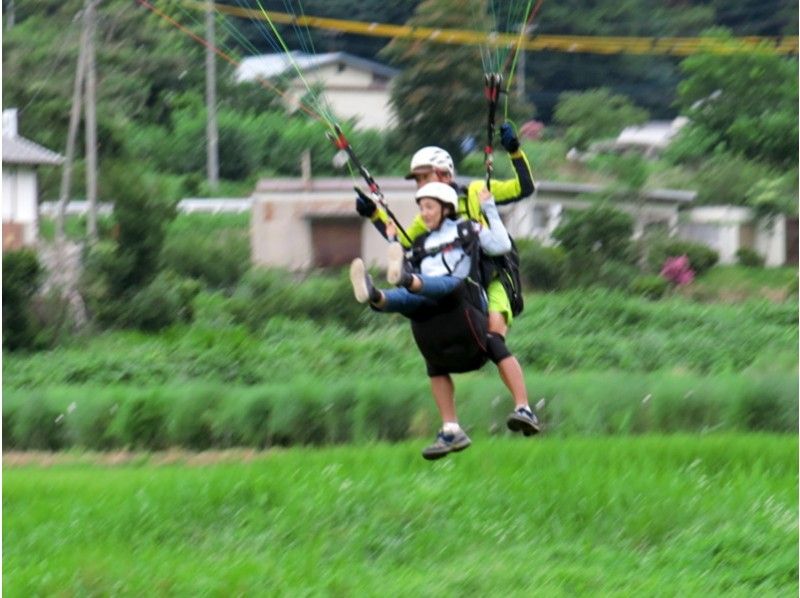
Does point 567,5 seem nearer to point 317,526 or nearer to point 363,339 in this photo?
point 363,339

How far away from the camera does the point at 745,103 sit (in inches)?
1267

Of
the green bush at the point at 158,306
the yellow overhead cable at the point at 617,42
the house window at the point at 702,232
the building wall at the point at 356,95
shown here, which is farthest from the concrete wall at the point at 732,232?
A: the green bush at the point at 158,306

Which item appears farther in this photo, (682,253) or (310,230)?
(310,230)

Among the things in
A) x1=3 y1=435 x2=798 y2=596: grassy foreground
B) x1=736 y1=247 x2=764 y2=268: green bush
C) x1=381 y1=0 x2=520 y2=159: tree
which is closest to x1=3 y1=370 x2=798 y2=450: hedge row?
x1=3 y1=435 x2=798 y2=596: grassy foreground

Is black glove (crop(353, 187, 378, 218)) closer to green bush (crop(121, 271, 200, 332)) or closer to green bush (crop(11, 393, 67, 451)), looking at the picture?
green bush (crop(11, 393, 67, 451))

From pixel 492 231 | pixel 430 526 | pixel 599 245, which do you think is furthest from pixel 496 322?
pixel 599 245

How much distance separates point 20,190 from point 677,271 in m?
10.2

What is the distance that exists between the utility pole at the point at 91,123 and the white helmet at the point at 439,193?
18024mm

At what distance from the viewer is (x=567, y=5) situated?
33219 mm

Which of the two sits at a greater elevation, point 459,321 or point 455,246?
point 455,246

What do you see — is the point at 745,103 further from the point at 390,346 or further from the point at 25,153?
the point at 25,153

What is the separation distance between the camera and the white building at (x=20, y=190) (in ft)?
89.6

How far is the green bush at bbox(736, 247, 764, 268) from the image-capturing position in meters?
28.6

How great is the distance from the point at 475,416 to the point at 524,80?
1868cm
